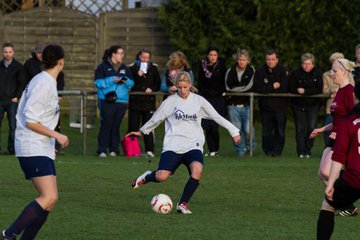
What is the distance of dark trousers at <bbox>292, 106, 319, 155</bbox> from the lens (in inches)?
810

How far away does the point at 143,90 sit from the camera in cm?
2091

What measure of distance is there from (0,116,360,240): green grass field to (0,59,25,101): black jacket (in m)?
1.22

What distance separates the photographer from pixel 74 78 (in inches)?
1078

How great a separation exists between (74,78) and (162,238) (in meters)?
16.8

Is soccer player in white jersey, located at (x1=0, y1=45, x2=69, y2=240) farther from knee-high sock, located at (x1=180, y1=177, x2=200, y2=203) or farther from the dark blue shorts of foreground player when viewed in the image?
knee-high sock, located at (x1=180, y1=177, x2=200, y2=203)

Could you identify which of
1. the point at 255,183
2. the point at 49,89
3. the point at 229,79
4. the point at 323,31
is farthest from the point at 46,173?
the point at 323,31

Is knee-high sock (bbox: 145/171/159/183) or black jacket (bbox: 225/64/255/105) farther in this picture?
black jacket (bbox: 225/64/255/105)

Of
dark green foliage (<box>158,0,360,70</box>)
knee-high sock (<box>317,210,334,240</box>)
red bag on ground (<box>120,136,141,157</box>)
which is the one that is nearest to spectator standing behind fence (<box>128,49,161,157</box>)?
red bag on ground (<box>120,136,141,157</box>)

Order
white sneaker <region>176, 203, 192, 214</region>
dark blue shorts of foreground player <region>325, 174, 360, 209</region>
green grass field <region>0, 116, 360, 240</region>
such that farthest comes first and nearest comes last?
white sneaker <region>176, 203, 192, 214</region>
green grass field <region>0, 116, 360, 240</region>
dark blue shorts of foreground player <region>325, 174, 360, 209</region>

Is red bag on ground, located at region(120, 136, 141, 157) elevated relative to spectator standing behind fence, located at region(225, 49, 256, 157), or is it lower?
lower

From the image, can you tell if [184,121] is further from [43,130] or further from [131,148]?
[131,148]

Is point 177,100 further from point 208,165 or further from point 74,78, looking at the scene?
point 74,78

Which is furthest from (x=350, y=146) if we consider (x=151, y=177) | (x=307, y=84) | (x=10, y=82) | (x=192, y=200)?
(x=10, y=82)

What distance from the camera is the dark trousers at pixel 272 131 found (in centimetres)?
2064
